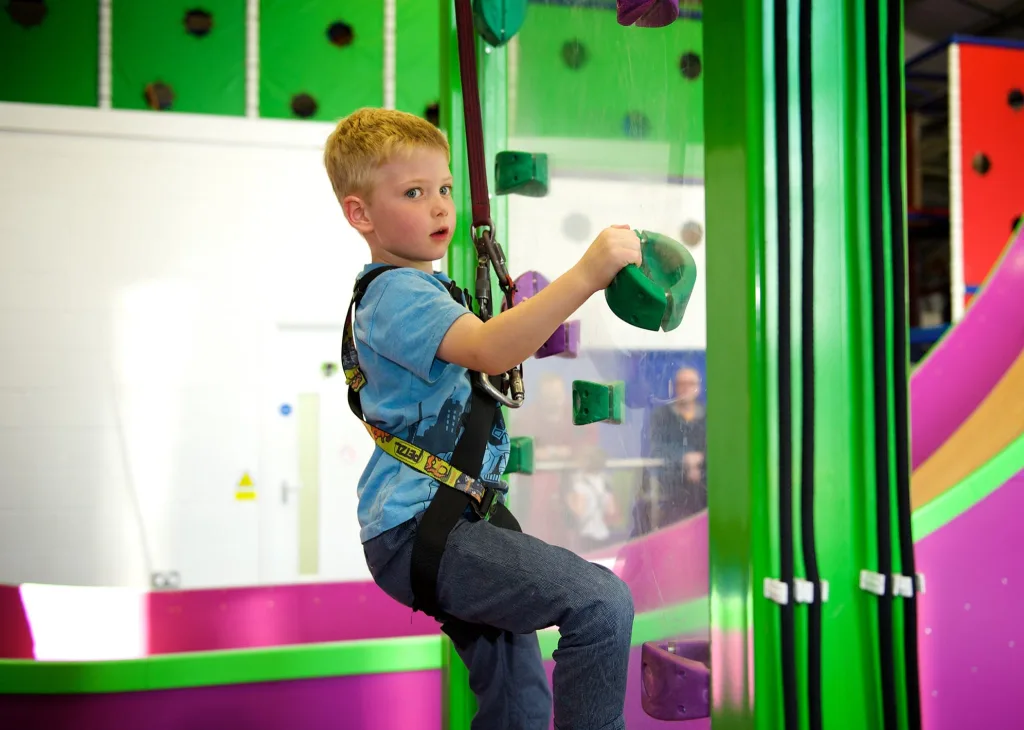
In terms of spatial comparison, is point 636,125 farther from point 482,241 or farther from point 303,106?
point 303,106

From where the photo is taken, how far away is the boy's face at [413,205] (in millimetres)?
1128

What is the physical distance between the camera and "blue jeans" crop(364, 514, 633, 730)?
100cm

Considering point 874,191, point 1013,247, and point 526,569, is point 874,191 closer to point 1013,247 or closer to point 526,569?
point 526,569

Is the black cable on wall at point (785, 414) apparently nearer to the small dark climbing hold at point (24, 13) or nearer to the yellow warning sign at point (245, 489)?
the yellow warning sign at point (245, 489)

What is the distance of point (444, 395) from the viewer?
1109mm

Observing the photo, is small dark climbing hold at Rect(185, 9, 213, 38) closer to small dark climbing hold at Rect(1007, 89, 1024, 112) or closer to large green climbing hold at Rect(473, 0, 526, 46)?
large green climbing hold at Rect(473, 0, 526, 46)

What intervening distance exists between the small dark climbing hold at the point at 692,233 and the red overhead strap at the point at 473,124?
255 millimetres

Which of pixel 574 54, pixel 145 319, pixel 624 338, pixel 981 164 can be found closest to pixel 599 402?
pixel 624 338

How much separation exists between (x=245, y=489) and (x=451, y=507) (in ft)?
12.9

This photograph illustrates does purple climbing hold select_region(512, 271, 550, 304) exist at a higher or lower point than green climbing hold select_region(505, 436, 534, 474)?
higher

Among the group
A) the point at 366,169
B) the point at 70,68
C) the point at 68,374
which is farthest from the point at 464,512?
the point at 70,68

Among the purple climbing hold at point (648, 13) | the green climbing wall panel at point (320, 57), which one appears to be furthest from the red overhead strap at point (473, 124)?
the green climbing wall panel at point (320, 57)

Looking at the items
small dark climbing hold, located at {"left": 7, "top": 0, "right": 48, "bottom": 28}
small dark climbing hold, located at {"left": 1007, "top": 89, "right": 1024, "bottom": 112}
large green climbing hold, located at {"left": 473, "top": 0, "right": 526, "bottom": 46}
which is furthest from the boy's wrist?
small dark climbing hold, located at {"left": 1007, "top": 89, "right": 1024, "bottom": 112}

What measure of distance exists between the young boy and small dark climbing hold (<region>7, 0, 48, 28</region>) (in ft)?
14.2
